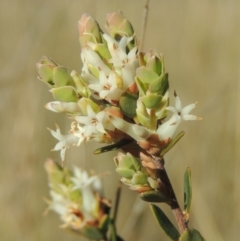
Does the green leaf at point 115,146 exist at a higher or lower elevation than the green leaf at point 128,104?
lower

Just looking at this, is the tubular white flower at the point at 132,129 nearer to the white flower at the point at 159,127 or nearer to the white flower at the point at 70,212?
the white flower at the point at 159,127

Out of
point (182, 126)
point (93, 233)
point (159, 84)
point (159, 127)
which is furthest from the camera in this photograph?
point (182, 126)

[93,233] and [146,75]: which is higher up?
[146,75]

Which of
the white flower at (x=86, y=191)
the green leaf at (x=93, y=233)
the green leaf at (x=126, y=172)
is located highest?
the green leaf at (x=126, y=172)

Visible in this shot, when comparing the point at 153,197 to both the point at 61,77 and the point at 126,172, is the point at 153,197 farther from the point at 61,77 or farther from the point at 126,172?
the point at 61,77

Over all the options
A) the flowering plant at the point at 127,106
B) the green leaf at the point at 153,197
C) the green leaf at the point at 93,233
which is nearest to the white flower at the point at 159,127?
the flowering plant at the point at 127,106

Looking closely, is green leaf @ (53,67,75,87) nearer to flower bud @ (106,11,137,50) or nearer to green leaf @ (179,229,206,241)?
flower bud @ (106,11,137,50)

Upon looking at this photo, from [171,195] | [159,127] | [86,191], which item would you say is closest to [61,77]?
[159,127]

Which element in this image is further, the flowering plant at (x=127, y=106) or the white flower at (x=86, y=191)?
the white flower at (x=86, y=191)
